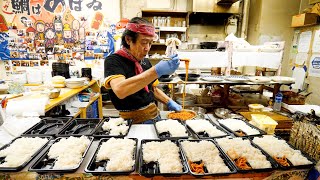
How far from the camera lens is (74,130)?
1651mm

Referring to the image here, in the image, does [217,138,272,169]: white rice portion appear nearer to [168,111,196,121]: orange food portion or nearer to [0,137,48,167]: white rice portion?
[168,111,196,121]: orange food portion

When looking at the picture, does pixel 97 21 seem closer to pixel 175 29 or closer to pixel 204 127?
pixel 175 29

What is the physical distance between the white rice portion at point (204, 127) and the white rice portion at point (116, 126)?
580 mm

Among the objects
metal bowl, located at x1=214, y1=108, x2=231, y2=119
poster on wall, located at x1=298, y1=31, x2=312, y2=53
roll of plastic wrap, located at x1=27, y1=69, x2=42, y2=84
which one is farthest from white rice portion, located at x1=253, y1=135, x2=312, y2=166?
poster on wall, located at x1=298, y1=31, x2=312, y2=53

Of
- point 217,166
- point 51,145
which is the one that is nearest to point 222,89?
point 217,166

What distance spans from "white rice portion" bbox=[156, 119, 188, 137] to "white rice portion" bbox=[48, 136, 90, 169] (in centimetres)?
62

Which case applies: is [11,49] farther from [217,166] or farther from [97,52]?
[217,166]

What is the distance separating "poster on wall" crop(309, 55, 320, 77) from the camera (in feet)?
16.0

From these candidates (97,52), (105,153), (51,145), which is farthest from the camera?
(97,52)

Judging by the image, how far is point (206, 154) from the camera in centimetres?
131

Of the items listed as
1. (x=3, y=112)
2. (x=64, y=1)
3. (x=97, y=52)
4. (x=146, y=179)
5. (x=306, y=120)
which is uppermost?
(x=64, y=1)

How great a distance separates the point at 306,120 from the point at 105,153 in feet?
4.69

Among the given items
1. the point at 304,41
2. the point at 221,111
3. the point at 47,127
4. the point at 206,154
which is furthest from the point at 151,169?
the point at 304,41

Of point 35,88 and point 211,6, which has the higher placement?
point 211,6
